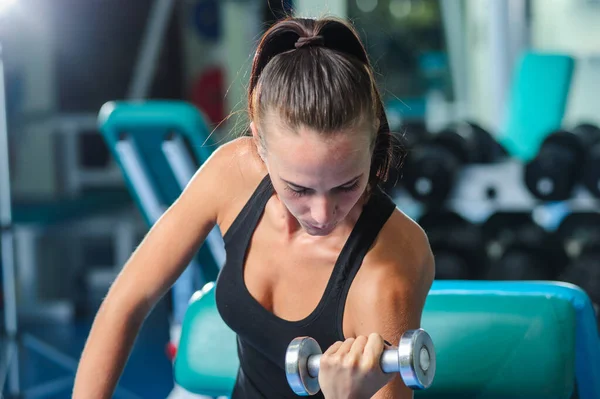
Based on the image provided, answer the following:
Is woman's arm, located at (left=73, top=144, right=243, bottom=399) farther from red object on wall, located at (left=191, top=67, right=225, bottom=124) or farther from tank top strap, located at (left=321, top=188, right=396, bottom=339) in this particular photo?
red object on wall, located at (left=191, top=67, right=225, bottom=124)

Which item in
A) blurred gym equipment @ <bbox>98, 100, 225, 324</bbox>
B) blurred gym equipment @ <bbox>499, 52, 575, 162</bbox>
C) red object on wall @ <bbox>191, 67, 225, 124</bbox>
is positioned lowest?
red object on wall @ <bbox>191, 67, 225, 124</bbox>

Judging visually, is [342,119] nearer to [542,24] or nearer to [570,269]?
[570,269]

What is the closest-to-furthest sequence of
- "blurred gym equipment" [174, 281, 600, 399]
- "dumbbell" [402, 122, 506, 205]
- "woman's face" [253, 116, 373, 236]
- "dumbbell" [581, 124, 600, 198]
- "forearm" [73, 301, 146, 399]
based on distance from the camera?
"woman's face" [253, 116, 373, 236], "forearm" [73, 301, 146, 399], "blurred gym equipment" [174, 281, 600, 399], "dumbbell" [581, 124, 600, 198], "dumbbell" [402, 122, 506, 205]

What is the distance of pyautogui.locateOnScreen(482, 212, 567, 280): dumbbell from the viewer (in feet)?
10.0

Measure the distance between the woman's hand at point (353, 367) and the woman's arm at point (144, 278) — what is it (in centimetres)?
39

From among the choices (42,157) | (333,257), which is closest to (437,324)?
(333,257)

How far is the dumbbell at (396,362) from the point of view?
34.3 inches

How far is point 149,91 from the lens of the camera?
5.79 m

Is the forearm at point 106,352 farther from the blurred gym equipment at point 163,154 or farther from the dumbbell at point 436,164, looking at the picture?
the dumbbell at point 436,164

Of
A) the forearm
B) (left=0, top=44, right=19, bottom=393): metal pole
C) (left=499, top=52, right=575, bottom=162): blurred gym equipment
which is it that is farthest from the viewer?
(left=499, top=52, right=575, bottom=162): blurred gym equipment

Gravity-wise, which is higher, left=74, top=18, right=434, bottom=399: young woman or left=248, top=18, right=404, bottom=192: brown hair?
left=248, top=18, right=404, bottom=192: brown hair

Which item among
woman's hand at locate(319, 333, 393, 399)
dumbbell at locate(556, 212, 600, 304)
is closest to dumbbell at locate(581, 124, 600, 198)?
dumbbell at locate(556, 212, 600, 304)

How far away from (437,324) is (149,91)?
4.66 metres

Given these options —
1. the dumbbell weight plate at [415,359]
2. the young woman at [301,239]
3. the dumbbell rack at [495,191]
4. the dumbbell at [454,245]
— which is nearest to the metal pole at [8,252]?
the dumbbell rack at [495,191]
